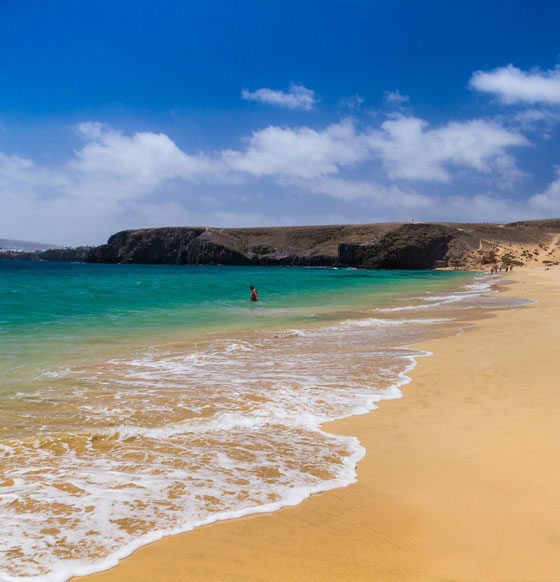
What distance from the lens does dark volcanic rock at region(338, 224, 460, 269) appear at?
111 meters

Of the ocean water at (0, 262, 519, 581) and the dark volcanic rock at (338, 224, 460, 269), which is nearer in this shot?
the ocean water at (0, 262, 519, 581)

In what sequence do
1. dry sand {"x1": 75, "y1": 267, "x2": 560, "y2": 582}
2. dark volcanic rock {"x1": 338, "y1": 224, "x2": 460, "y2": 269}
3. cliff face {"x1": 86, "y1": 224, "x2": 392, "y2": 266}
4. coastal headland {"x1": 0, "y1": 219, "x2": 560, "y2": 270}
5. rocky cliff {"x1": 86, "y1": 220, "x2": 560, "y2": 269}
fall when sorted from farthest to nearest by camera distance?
cliff face {"x1": 86, "y1": 224, "x2": 392, "y2": 266} < dark volcanic rock {"x1": 338, "y1": 224, "x2": 460, "y2": 269} < rocky cliff {"x1": 86, "y1": 220, "x2": 560, "y2": 269} < coastal headland {"x1": 0, "y1": 219, "x2": 560, "y2": 270} < dry sand {"x1": 75, "y1": 267, "x2": 560, "y2": 582}

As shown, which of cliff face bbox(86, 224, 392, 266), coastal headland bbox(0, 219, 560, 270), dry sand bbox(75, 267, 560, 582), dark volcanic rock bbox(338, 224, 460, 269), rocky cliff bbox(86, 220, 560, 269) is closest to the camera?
dry sand bbox(75, 267, 560, 582)

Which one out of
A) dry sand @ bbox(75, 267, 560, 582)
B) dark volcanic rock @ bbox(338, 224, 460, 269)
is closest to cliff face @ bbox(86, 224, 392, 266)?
dark volcanic rock @ bbox(338, 224, 460, 269)

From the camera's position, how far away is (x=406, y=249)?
110438 millimetres

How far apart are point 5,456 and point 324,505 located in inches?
118

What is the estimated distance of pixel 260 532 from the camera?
276cm

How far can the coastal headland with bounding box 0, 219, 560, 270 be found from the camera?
109 meters

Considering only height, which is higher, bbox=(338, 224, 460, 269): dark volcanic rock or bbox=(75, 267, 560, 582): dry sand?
bbox=(338, 224, 460, 269): dark volcanic rock

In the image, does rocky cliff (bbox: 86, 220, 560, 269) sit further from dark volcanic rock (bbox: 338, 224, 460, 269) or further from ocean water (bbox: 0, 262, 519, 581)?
ocean water (bbox: 0, 262, 519, 581)

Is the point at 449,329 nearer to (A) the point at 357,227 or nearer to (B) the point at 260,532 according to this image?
(B) the point at 260,532

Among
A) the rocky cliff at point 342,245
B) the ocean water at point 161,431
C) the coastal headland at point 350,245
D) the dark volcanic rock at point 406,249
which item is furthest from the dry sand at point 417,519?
the dark volcanic rock at point 406,249

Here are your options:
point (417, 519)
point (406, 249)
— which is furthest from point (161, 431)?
point (406, 249)

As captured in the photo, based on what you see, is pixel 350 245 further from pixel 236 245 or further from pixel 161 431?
pixel 161 431
